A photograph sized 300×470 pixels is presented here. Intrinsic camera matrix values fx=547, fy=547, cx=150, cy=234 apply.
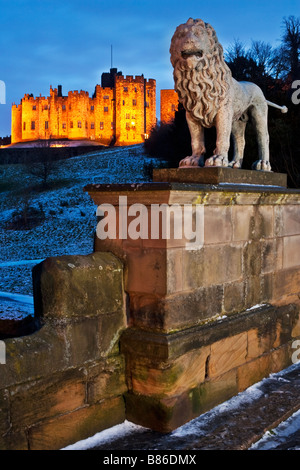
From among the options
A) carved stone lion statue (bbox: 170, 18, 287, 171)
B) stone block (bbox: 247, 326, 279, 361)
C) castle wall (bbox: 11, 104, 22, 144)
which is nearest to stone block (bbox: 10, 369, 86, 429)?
stone block (bbox: 247, 326, 279, 361)

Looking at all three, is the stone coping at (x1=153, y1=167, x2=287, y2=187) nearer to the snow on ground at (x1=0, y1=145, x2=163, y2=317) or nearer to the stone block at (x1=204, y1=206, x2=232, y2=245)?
the stone block at (x1=204, y1=206, x2=232, y2=245)

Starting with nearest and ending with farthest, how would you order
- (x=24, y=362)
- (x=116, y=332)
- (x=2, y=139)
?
(x=24, y=362) < (x=116, y=332) < (x=2, y=139)

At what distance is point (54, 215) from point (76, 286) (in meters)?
23.9

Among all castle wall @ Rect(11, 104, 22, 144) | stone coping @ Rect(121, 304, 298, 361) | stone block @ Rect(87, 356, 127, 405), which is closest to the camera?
stone block @ Rect(87, 356, 127, 405)

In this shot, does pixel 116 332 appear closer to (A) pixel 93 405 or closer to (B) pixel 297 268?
(A) pixel 93 405

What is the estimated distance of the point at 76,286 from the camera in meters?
3.93

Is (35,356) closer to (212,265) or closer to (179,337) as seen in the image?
(179,337)

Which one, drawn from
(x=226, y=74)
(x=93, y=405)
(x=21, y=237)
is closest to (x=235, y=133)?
(x=226, y=74)

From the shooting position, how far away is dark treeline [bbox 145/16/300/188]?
19.0 meters

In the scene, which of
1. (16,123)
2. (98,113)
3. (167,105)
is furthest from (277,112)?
(16,123)

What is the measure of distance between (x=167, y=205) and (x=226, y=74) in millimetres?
1766

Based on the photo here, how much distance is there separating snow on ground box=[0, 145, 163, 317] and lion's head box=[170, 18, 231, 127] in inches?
120

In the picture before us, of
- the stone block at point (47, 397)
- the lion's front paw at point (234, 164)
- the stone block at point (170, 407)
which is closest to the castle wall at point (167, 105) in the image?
the lion's front paw at point (234, 164)

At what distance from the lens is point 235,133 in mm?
6039
